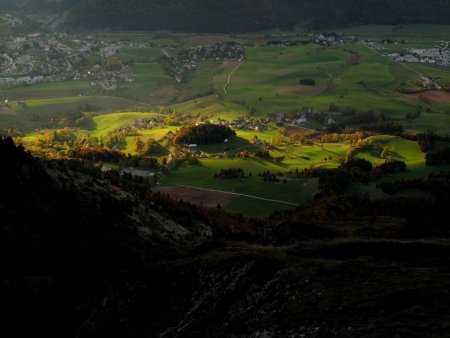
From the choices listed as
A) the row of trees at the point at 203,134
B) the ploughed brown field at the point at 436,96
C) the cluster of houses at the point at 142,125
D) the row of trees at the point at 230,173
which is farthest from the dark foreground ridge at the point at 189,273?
the ploughed brown field at the point at 436,96

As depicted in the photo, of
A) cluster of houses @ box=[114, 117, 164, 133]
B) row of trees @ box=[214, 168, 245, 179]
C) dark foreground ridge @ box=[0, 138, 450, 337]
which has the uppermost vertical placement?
dark foreground ridge @ box=[0, 138, 450, 337]

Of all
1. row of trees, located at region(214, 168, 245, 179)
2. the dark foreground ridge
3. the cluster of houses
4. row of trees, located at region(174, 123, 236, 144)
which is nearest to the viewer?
the dark foreground ridge

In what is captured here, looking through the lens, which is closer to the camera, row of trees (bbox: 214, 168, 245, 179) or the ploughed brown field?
row of trees (bbox: 214, 168, 245, 179)

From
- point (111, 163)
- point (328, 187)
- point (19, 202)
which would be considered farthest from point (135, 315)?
point (111, 163)

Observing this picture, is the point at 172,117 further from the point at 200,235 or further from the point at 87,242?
the point at 87,242

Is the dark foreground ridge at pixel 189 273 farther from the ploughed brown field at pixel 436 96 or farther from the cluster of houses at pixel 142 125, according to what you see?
the ploughed brown field at pixel 436 96

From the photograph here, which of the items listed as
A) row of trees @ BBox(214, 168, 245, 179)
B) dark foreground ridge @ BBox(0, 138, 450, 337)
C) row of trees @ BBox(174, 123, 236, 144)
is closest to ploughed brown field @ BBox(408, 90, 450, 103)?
row of trees @ BBox(174, 123, 236, 144)

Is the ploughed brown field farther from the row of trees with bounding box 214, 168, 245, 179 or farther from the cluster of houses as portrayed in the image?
the row of trees with bounding box 214, 168, 245, 179

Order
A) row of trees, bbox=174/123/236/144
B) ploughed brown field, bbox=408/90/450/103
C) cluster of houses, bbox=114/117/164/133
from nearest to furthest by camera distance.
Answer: row of trees, bbox=174/123/236/144 → cluster of houses, bbox=114/117/164/133 → ploughed brown field, bbox=408/90/450/103
